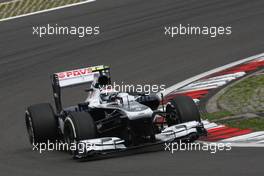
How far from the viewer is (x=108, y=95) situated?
15.6m

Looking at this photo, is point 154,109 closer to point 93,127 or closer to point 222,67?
point 93,127

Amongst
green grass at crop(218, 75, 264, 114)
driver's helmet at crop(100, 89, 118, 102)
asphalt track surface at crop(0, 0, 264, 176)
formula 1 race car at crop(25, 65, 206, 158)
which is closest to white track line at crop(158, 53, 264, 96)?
asphalt track surface at crop(0, 0, 264, 176)

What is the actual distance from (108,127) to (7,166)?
182cm

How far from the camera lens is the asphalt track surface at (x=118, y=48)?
67.8 feet

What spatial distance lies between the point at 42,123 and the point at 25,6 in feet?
46.8

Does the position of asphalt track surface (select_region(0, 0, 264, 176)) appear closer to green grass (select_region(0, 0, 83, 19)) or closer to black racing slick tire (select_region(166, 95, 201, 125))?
green grass (select_region(0, 0, 83, 19))

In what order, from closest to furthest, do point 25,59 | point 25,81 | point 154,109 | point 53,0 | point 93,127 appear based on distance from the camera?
point 93,127 → point 154,109 → point 25,81 → point 25,59 → point 53,0

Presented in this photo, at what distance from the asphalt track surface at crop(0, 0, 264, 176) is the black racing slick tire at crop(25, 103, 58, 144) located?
14.0 inches

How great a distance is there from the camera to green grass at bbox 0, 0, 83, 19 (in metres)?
28.9

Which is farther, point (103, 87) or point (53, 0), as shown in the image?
point (53, 0)

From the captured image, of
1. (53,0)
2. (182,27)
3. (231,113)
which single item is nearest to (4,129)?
(231,113)

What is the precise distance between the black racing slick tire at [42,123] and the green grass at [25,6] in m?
13.5

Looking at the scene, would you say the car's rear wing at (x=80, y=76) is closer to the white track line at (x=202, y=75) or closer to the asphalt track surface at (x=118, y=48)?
the asphalt track surface at (x=118, y=48)

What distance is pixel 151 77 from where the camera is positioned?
21.9 meters
